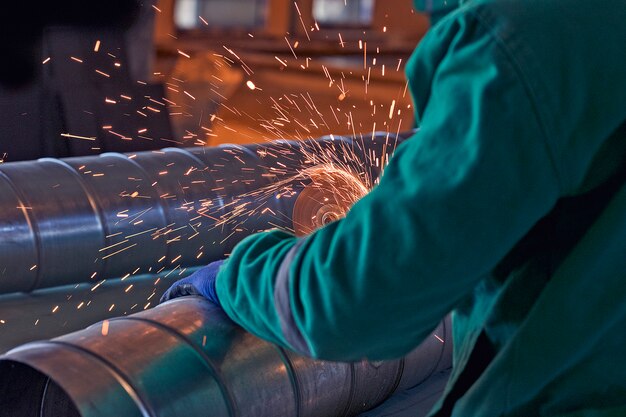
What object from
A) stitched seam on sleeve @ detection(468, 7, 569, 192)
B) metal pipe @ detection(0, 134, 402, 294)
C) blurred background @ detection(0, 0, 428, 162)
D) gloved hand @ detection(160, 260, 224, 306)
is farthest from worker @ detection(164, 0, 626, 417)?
blurred background @ detection(0, 0, 428, 162)

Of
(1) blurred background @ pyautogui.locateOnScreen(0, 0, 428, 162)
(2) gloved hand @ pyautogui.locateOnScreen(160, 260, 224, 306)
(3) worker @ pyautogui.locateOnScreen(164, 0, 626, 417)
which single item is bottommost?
(1) blurred background @ pyautogui.locateOnScreen(0, 0, 428, 162)

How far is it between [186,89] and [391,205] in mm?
7275

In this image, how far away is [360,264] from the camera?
0.89 m

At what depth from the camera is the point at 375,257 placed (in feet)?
2.88

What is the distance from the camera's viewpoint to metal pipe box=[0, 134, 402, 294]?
2426 millimetres

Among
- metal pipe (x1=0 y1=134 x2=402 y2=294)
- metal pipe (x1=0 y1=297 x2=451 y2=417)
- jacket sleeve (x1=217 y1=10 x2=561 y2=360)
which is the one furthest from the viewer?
metal pipe (x1=0 y1=134 x2=402 y2=294)

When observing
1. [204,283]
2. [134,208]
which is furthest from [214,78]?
[204,283]

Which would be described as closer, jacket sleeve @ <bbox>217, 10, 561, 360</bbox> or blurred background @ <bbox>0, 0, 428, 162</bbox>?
jacket sleeve @ <bbox>217, 10, 561, 360</bbox>

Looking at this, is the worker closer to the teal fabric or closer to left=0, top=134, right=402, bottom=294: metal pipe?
the teal fabric

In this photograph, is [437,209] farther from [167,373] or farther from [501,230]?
[167,373]

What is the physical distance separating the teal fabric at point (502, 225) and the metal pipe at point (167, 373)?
508mm

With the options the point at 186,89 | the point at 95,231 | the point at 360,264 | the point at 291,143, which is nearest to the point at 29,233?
the point at 95,231

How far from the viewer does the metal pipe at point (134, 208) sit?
2.43 m

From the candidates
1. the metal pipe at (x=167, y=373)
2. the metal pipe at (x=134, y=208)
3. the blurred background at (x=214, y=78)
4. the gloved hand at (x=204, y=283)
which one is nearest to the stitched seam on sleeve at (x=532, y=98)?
the gloved hand at (x=204, y=283)
